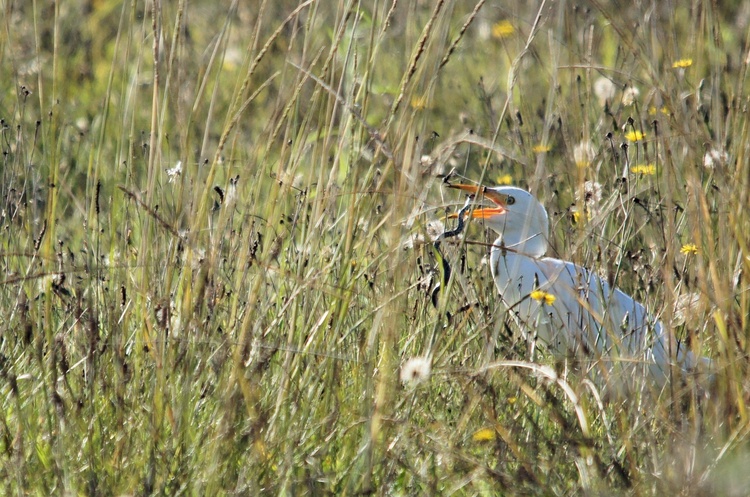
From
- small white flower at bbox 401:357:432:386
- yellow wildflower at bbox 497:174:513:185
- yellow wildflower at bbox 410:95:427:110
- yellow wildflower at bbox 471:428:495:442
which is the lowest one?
yellow wildflower at bbox 497:174:513:185

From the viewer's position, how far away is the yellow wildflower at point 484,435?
6.23 ft

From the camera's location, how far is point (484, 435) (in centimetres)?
190

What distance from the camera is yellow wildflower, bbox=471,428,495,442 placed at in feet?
6.23

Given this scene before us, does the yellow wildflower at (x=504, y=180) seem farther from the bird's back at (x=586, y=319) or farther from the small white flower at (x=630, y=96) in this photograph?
the small white flower at (x=630, y=96)

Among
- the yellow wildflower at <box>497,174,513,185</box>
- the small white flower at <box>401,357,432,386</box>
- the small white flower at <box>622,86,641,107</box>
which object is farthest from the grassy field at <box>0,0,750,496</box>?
the yellow wildflower at <box>497,174,513,185</box>

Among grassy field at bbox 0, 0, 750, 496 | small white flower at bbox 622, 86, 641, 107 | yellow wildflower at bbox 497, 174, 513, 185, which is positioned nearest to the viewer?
grassy field at bbox 0, 0, 750, 496

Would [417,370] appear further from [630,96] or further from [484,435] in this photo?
[630,96]

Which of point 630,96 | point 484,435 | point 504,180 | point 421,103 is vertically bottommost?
point 504,180

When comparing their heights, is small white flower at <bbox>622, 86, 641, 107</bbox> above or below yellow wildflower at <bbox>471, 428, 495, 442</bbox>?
above

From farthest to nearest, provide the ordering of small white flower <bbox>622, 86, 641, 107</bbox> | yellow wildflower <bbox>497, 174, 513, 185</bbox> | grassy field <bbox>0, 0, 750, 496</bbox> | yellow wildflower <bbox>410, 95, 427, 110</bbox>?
yellow wildflower <bbox>497, 174, 513, 185</bbox> < small white flower <bbox>622, 86, 641, 107</bbox> < yellow wildflower <bbox>410, 95, 427, 110</bbox> < grassy field <bbox>0, 0, 750, 496</bbox>

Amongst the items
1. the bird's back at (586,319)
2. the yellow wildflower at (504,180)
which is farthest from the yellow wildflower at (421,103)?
the yellow wildflower at (504,180)

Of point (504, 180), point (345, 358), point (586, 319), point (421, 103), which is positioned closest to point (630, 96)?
point (586, 319)

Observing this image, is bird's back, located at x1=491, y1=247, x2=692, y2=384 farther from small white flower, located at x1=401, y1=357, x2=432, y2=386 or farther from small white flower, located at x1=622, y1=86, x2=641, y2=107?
small white flower, located at x1=622, y1=86, x2=641, y2=107

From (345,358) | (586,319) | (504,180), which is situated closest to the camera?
(345,358)
